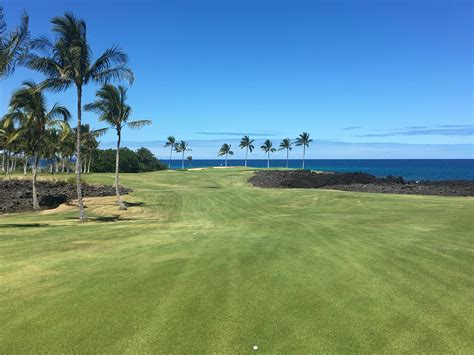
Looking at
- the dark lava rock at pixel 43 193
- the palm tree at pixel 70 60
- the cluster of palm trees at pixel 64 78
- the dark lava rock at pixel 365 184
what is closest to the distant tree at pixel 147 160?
the dark lava rock at pixel 365 184

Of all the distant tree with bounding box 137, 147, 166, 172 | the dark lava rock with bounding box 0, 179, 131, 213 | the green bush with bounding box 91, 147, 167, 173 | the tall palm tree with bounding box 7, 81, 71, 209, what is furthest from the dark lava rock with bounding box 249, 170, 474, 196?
the distant tree with bounding box 137, 147, 166, 172

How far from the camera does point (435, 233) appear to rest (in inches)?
703

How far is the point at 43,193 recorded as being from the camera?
43.1 m

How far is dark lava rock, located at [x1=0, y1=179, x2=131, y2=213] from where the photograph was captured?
122 ft

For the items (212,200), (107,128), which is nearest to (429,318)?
(107,128)

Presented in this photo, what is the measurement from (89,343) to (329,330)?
446 centimetres

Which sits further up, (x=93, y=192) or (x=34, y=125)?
(x=34, y=125)

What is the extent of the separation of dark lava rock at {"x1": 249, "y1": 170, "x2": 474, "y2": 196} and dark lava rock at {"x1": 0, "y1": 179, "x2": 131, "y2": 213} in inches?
972

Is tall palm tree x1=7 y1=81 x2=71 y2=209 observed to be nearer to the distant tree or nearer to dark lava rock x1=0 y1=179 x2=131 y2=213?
dark lava rock x1=0 y1=179 x2=131 y2=213

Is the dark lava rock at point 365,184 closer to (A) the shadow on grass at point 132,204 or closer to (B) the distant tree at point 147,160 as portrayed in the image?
(A) the shadow on grass at point 132,204

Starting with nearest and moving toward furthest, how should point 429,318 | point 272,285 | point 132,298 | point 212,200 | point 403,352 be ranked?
1. point 403,352
2. point 429,318
3. point 132,298
4. point 272,285
5. point 212,200

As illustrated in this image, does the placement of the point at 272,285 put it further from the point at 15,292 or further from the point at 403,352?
the point at 15,292

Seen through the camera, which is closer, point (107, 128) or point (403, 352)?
point (403, 352)

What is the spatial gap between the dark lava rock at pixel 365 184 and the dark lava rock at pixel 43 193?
81.0 feet
